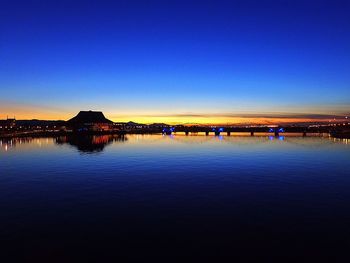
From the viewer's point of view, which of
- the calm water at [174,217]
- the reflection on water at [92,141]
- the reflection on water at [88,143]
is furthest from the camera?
the reflection on water at [92,141]

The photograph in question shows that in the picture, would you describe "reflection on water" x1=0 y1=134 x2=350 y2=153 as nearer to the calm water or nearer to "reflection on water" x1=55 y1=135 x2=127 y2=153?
"reflection on water" x1=55 y1=135 x2=127 y2=153

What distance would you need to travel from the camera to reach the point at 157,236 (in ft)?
53.3

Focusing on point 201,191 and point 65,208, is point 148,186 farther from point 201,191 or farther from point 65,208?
point 65,208

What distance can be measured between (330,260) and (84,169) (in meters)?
35.9

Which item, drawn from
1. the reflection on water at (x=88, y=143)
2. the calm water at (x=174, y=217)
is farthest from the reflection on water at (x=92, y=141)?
the calm water at (x=174, y=217)

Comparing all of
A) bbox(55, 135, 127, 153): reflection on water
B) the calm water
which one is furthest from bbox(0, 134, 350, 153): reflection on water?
the calm water

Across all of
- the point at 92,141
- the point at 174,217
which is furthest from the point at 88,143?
the point at 174,217

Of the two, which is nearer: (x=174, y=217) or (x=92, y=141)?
(x=174, y=217)

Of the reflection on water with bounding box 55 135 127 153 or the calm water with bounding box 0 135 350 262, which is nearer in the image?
the calm water with bounding box 0 135 350 262

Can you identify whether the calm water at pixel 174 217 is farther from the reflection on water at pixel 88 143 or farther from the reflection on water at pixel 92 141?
the reflection on water at pixel 92 141

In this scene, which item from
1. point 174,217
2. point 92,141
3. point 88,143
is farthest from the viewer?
point 92,141

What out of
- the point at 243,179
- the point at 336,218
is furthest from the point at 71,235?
the point at 243,179

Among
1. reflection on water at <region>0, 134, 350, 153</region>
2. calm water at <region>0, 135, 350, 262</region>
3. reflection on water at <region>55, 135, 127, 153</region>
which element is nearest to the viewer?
calm water at <region>0, 135, 350, 262</region>

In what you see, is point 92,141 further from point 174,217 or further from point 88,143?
point 174,217
